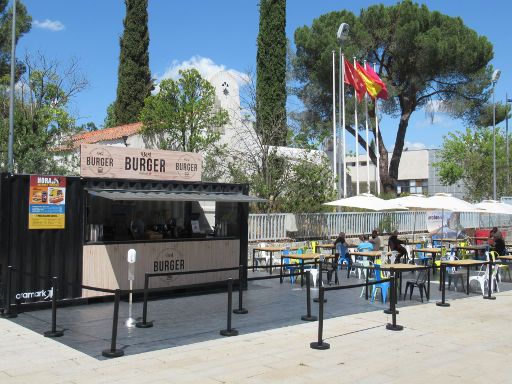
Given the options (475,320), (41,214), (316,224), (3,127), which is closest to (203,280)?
(41,214)

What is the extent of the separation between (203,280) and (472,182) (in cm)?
2937

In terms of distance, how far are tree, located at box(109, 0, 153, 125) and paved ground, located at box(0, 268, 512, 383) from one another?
96.9 feet

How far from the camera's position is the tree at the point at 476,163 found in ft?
120

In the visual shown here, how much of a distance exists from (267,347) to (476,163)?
32692 mm

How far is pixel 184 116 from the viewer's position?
2878cm

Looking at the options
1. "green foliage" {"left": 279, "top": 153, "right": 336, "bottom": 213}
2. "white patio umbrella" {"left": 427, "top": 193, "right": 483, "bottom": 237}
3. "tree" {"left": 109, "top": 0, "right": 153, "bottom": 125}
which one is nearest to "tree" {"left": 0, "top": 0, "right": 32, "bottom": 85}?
"tree" {"left": 109, "top": 0, "right": 153, "bottom": 125}

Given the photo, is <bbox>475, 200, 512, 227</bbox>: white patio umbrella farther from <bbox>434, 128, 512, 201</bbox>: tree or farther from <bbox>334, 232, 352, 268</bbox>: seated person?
<bbox>434, 128, 512, 201</bbox>: tree

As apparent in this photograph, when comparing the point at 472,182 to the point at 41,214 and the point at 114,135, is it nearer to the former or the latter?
the point at 114,135

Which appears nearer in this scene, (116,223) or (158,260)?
(116,223)

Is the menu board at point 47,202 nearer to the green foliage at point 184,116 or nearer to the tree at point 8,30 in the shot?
the green foliage at point 184,116

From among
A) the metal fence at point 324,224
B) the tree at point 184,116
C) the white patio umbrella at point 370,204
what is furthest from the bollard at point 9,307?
the tree at point 184,116

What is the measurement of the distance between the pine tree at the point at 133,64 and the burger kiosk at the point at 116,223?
2635 centimetres

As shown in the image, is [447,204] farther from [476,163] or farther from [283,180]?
[476,163]

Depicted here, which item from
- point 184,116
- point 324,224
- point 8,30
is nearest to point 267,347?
point 324,224
